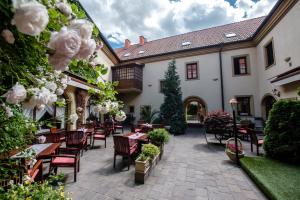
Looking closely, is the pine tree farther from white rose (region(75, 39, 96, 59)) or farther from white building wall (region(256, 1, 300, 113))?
white rose (region(75, 39, 96, 59))

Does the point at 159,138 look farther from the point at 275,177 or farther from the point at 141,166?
the point at 275,177

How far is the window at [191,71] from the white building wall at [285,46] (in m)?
4.47

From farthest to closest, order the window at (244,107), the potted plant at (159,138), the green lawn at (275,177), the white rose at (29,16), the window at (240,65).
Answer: the window at (240,65) < the window at (244,107) < the potted plant at (159,138) < the green lawn at (275,177) < the white rose at (29,16)

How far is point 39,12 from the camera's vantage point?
A: 637mm

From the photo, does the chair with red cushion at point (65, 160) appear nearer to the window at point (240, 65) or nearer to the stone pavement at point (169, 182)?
the stone pavement at point (169, 182)

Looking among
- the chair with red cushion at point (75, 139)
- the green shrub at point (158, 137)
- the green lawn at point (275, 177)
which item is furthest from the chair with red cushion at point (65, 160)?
the green lawn at point (275, 177)

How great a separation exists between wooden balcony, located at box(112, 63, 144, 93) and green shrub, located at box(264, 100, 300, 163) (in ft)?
31.6

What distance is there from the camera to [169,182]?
372 cm

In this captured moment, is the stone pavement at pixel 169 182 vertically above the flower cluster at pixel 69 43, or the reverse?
the flower cluster at pixel 69 43

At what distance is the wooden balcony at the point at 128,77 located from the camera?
13.1 meters

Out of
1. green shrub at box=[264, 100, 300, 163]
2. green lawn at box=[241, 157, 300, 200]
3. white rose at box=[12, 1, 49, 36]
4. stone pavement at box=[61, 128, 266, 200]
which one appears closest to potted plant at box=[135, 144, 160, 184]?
stone pavement at box=[61, 128, 266, 200]

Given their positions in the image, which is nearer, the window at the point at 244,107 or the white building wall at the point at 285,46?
the white building wall at the point at 285,46

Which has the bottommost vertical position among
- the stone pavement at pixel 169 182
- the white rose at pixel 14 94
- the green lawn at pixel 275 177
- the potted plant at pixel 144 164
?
the stone pavement at pixel 169 182

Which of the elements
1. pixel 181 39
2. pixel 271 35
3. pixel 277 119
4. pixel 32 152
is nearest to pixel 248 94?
pixel 271 35
